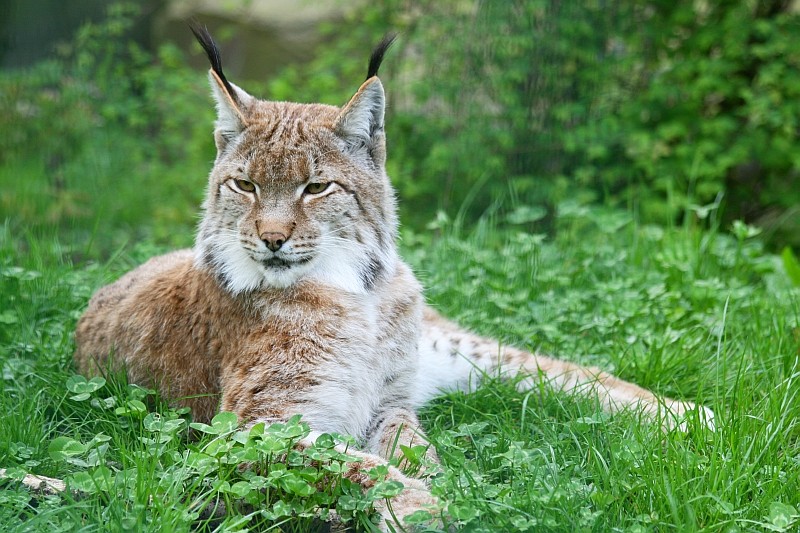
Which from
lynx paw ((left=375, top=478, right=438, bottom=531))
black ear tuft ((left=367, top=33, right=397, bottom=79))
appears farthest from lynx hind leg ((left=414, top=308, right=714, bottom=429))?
black ear tuft ((left=367, top=33, right=397, bottom=79))

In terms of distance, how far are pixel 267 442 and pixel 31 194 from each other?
19.8 feet

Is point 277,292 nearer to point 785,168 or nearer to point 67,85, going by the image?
point 785,168

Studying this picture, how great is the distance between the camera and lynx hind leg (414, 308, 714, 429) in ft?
13.3

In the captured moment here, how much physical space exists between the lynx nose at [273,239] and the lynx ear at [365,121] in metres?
0.56

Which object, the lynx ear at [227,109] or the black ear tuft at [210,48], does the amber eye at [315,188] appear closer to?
the lynx ear at [227,109]

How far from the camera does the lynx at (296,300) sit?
3.63 m

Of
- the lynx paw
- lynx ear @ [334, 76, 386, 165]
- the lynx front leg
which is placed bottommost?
the lynx front leg

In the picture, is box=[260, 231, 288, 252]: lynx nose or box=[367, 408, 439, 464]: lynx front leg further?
box=[367, 408, 439, 464]: lynx front leg

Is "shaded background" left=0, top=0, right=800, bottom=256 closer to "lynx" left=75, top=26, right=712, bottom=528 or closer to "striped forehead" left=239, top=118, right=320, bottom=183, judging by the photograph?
"lynx" left=75, top=26, right=712, bottom=528

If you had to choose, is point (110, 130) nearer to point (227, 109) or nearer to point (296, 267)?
point (227, 109)

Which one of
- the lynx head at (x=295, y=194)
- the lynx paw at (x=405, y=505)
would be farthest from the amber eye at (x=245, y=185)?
the lynx paw at (x=405, y=505)

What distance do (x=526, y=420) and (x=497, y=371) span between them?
51 centimetres

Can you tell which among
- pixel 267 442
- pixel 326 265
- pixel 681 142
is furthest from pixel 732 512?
pixel 681 142

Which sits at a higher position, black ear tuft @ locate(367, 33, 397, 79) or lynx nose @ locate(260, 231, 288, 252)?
black ear tuft @ locate(367, 33, 397, 79)
